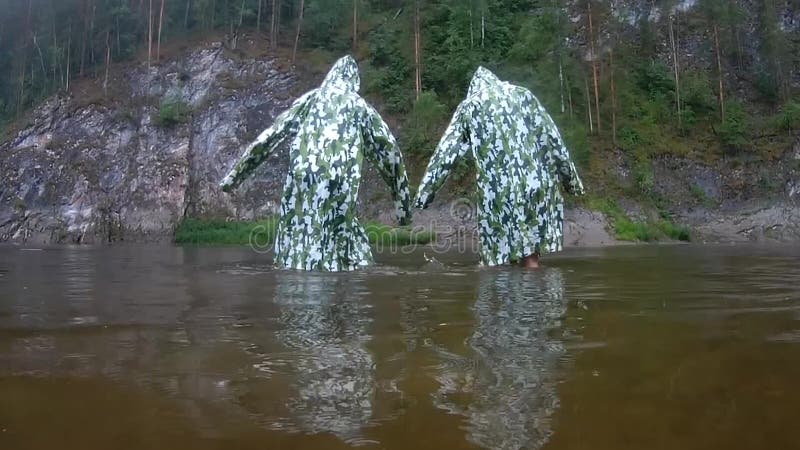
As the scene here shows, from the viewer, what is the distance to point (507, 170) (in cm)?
711

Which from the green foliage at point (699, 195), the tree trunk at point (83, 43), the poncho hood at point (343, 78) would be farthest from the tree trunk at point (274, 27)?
the poncho hood at point (343, 78)

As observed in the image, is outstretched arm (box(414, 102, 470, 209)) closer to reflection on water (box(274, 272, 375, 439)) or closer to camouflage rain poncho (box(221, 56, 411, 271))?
camouflage rain poncho (box(221, 56, 411, 271))

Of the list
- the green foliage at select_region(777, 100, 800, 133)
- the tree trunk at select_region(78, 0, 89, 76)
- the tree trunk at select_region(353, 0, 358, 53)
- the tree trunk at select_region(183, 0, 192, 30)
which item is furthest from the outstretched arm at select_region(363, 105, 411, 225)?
the tree trunk at select_region(78, 0, 89, 76)

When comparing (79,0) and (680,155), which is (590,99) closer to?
(680,155)

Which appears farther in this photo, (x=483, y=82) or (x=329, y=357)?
(x=483, y=82)

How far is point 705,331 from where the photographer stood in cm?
282

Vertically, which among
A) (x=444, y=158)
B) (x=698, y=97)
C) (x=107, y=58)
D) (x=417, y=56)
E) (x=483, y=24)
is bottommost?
(x=444, y=158)

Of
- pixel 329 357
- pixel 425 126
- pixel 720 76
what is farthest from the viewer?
pixel 720 76

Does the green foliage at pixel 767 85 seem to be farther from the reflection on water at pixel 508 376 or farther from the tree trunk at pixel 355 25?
the reflection on water at pixel 508 376

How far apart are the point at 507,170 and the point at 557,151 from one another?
880 millimetres

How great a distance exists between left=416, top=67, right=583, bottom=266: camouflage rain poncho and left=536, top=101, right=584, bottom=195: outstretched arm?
1 centimetres

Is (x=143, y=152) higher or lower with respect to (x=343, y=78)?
higher

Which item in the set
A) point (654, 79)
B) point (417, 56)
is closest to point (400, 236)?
point (417, 56)

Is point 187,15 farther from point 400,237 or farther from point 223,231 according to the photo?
point 400,237
